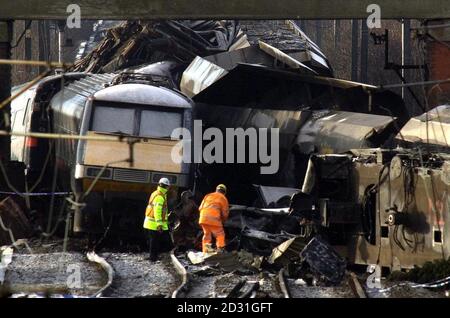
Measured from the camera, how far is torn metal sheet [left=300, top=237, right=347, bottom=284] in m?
14.9

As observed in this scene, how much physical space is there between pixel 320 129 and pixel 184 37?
9.58m

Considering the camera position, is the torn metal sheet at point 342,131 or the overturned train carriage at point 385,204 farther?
the torn metal sheet at point 342,131

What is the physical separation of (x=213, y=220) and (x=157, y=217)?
97 centimetres

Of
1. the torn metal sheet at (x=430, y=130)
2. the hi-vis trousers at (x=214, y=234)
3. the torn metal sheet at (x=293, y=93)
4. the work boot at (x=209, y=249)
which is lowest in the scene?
the work boot at (x=209, y=249)

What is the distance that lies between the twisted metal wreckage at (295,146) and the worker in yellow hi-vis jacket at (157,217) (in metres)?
1.20

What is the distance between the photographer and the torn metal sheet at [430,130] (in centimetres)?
1906

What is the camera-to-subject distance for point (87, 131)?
19984mm

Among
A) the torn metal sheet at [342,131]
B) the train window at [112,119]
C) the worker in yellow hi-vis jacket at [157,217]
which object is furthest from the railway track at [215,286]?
the torn metal sheet at [342,131]

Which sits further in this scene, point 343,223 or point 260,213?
point 260,213

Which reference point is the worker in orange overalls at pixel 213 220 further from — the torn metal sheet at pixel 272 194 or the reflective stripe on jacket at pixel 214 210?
the torn metal sheet at pixel 272 194

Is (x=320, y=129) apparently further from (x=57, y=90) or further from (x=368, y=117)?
(x=57, y=90)

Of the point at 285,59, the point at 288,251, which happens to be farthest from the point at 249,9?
the point at 288,251

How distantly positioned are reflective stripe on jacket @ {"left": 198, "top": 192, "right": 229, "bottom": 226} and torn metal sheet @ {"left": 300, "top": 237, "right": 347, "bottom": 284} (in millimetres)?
2631

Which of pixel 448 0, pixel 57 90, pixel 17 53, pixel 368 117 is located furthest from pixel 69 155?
pixel 17 53
